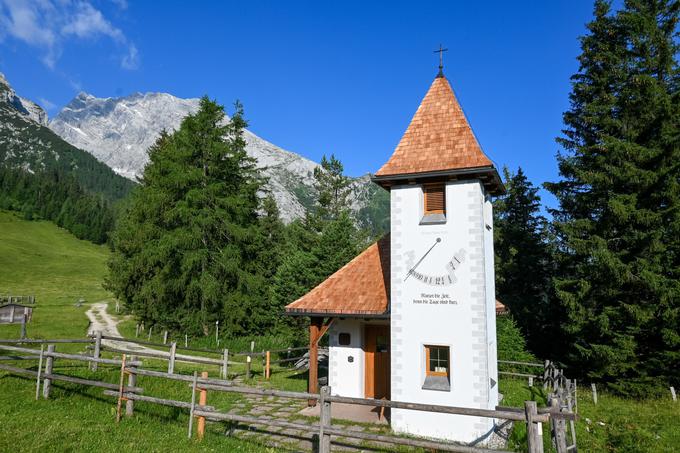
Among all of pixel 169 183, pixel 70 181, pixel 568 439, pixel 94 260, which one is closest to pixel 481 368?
pixel 568 439

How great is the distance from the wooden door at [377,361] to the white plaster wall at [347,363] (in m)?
0.21

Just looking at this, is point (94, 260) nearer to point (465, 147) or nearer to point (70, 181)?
point (70, 181)

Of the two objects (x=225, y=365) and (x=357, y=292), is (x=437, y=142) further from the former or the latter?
(x=225, y=365)

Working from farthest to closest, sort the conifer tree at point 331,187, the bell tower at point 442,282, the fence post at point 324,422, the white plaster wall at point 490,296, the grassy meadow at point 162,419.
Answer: the conifer tree at point 331,187 → the white plaster wall at point 490,296 → the bell tower at point 442,282 → the grassy meadow at point 162,419 → the fence post at point 324,422

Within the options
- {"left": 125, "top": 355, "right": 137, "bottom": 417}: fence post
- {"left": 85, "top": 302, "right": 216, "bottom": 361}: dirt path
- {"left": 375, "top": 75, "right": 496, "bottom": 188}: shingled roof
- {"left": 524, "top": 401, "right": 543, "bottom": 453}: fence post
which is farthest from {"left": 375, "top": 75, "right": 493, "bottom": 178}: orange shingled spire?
{"left": 85, "top": 302, "right": 216, "bottom": 361}: dirt path

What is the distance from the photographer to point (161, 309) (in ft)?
104

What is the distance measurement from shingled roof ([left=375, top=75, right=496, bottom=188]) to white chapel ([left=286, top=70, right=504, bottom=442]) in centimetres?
3

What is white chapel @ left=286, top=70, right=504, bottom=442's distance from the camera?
1105 centimetres

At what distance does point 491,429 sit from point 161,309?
89.1 ft

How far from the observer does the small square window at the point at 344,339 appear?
14.7 meters

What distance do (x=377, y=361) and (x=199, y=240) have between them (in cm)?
2029

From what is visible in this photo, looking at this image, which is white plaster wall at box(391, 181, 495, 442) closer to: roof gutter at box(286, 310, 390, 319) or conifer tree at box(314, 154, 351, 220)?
roof gutter at box(286, 310, 390, 319)

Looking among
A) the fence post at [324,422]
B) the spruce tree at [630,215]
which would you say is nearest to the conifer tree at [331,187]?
the spruce tree at [630,215]

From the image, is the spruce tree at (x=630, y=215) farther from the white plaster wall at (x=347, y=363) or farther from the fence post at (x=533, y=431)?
the fence post at (x=533, y=431)
